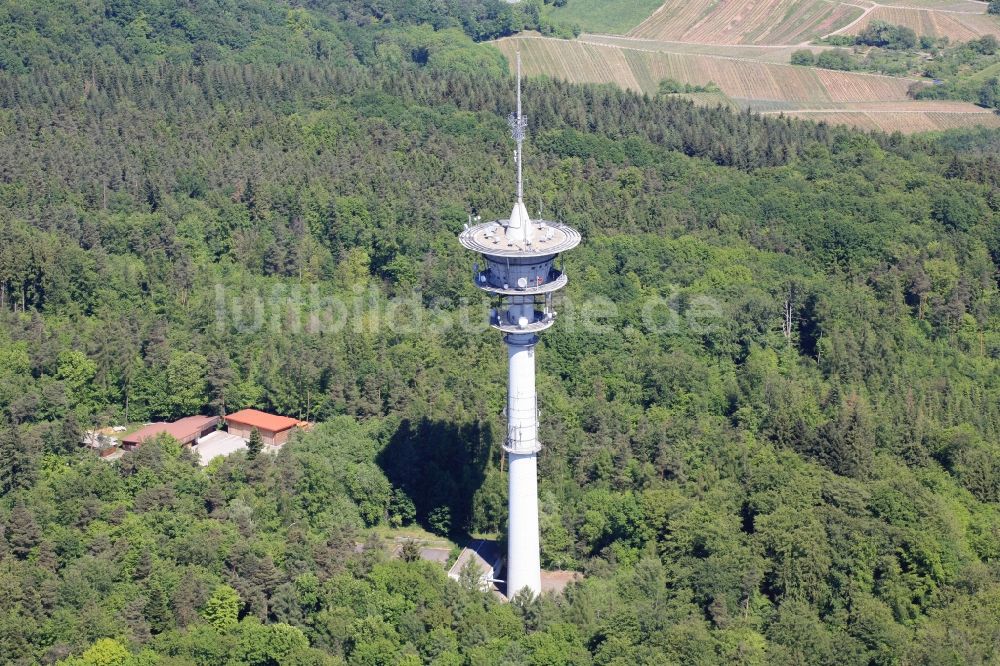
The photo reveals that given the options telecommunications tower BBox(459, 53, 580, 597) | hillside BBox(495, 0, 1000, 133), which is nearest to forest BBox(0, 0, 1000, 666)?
telecommunications tower BBox(459, 53, 580, 597)

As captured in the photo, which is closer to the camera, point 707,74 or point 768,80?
point 768,80

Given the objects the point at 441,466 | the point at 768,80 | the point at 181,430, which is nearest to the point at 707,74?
the point at 768,80

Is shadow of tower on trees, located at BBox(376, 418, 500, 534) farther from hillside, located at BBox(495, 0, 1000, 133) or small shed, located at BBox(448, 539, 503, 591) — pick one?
hillside, located at BBox(495, 0, 1000, 133)

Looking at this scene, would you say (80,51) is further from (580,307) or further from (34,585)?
(34,585)

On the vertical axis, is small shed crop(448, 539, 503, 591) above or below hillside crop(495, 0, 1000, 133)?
below

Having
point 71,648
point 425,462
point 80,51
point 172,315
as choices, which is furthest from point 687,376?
point 80,51

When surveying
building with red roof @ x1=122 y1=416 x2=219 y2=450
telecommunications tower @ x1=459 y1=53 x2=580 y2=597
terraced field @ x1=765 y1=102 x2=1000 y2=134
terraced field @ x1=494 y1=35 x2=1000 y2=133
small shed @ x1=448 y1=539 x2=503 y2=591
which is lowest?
small shed @ x1=448 y1=539 x2=503 y2=591

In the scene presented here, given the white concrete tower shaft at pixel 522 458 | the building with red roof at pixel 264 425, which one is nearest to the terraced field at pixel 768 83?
the building with red roof at pixel 264 425

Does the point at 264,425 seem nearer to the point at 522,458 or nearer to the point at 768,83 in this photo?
the point at 522,458
